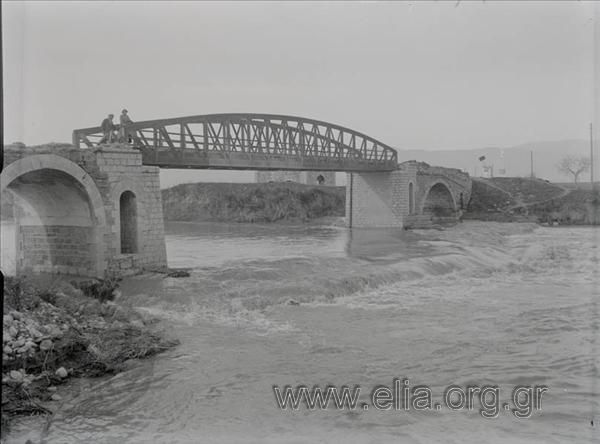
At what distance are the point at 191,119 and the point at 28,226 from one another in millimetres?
9211

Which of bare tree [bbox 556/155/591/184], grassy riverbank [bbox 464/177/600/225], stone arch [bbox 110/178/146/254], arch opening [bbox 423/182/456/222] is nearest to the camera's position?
stone arch [bbox 110/178/146/254]

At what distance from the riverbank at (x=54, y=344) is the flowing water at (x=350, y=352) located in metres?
0.43

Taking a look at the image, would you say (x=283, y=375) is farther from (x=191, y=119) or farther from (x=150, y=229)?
(x=191, y=119)

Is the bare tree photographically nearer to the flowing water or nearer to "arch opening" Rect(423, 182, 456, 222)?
"arch opening" Rect(423, 182, 456, 222)

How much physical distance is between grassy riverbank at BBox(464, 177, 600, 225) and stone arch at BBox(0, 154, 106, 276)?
134 feet

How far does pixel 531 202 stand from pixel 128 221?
147 ft

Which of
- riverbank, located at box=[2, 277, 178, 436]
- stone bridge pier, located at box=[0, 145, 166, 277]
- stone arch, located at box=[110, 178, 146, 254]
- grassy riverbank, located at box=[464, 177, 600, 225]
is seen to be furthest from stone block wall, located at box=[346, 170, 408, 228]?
riverbank, located at box=[2, 277, 178, 436]

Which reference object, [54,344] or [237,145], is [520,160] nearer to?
[237,145]

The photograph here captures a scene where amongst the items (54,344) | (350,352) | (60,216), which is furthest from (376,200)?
(54,344)

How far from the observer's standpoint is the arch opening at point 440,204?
168ft

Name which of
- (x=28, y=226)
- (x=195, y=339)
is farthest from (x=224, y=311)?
(x=28, y=226)

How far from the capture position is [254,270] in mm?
19203

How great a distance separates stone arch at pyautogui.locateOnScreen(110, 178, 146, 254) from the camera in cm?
1725

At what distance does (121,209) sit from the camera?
60.7 feet
